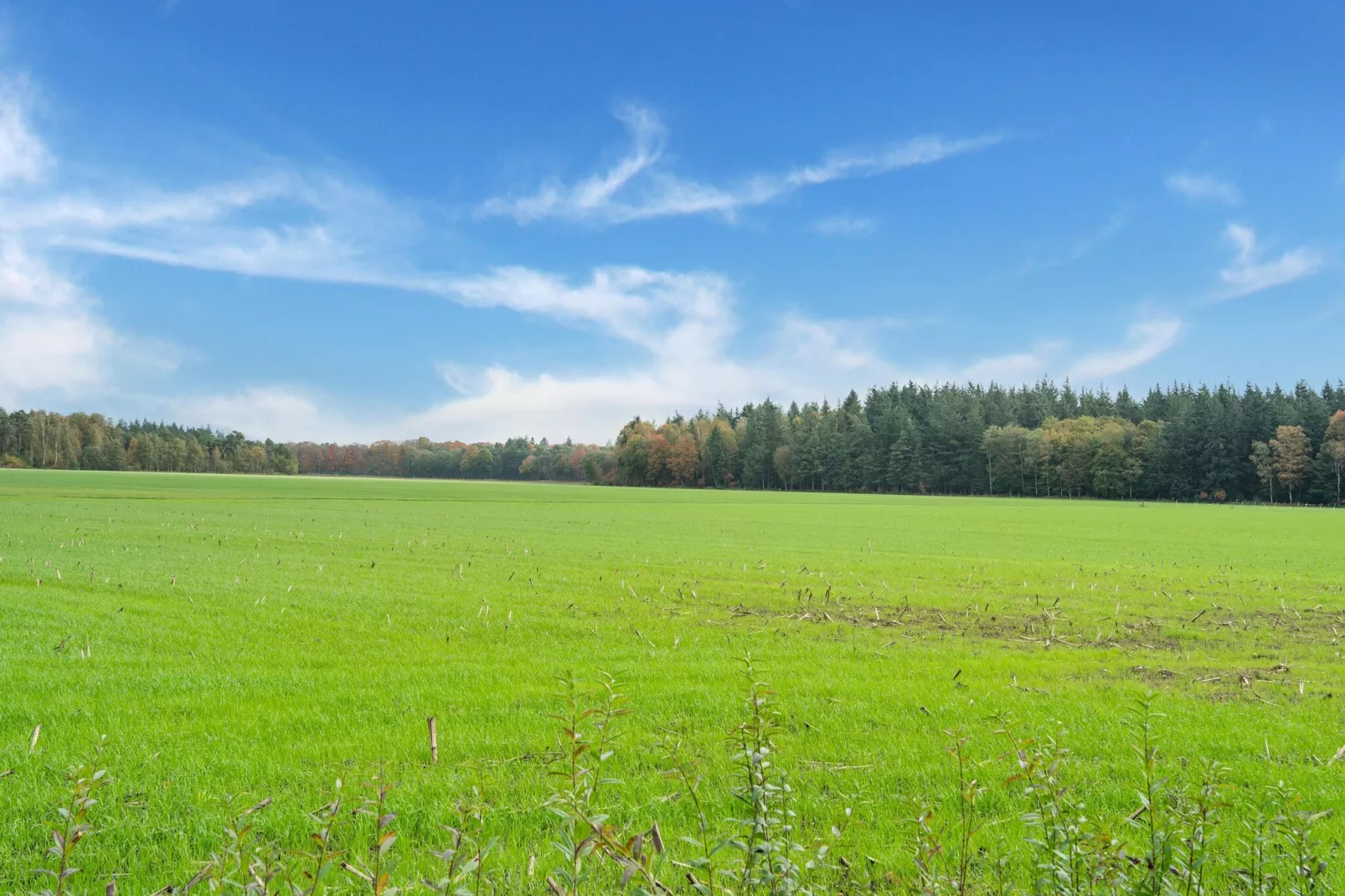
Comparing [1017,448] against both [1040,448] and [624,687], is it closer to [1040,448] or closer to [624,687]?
[1040,448]

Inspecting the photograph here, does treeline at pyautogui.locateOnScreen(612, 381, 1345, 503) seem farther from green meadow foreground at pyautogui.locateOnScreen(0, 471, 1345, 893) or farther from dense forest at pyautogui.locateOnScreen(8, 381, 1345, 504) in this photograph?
green meadow foreground at pyautogui.locateOnScreen(0, 471, 1345, 893)

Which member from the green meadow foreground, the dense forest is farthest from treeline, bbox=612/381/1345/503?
the green meadow foreground

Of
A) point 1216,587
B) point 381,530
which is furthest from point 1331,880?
point 381,530

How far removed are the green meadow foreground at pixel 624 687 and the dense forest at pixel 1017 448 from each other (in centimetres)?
12317

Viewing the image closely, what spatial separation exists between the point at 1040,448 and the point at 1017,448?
497 centimetres

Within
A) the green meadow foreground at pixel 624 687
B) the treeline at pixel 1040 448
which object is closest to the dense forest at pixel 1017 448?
the treeline at pixel 1040 448

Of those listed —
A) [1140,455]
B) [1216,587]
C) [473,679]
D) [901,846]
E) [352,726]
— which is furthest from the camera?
[1140,455]

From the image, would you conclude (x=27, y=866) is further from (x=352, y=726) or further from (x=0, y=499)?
(x=0, y=499)

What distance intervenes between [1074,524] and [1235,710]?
48.6m

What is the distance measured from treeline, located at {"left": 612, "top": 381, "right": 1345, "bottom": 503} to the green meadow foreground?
12303 centimetres

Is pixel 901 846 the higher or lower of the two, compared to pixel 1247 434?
lower

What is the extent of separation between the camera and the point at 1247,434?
126 metres

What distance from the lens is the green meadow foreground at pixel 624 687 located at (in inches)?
239

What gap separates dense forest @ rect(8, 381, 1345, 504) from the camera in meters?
123
